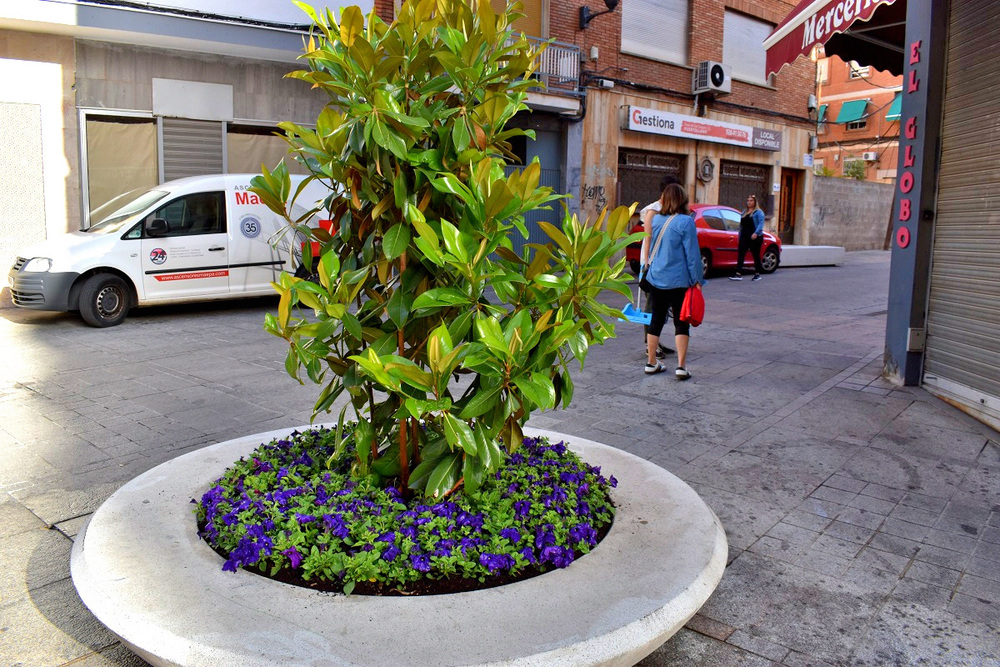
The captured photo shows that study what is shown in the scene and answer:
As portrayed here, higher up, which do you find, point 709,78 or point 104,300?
point 709,78

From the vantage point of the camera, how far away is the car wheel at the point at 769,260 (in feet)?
64.7

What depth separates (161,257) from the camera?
10.9 metres

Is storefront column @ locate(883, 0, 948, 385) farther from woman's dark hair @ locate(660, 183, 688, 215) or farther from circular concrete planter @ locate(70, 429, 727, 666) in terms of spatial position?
circular concrete planter @ locate(70, 429, 727, 666)

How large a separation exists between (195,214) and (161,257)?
0.75 meters

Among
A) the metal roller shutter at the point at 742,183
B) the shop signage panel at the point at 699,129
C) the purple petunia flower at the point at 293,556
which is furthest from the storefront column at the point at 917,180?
the metal roller shutter at the point at 742,183

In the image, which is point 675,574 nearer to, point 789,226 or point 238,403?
point 238,403

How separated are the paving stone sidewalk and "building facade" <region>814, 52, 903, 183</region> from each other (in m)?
36.6

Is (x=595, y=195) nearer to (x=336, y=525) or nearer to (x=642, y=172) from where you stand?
(x=642, y=172)

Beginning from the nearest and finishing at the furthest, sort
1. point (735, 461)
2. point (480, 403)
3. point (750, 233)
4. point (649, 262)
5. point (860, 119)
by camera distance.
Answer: point (480, 403)
point (735, 461)
point (649, 262)
point (750, 233)
point (860, 119)

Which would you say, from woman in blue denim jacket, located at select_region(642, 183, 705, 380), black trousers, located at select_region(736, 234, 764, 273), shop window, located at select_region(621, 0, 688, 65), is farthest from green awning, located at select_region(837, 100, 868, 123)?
woman in blue denim jacket, located at select_region(642, 183, 705, 380)

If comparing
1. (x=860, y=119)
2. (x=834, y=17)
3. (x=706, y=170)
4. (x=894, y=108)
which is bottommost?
(x=706, y=170)

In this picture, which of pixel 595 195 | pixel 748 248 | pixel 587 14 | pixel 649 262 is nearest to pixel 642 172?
pixel 595 195

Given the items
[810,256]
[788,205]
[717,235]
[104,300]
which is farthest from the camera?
[788,205]

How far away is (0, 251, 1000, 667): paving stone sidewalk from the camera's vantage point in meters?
3.11
